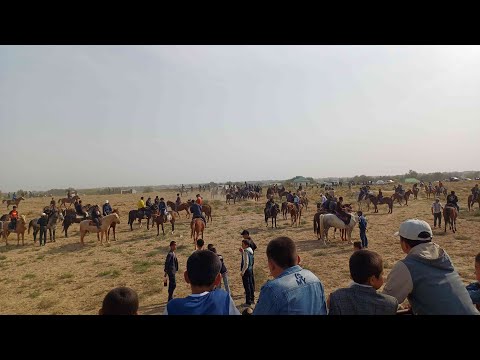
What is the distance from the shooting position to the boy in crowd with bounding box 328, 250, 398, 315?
2.16 meters

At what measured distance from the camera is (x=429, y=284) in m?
2.35

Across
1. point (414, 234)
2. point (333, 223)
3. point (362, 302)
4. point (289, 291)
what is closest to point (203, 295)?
point (289, 291)

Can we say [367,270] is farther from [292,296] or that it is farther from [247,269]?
[247,269]

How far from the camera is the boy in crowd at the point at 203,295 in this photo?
6.76 feet

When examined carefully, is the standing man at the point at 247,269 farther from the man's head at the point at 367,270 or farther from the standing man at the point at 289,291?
the man's head at the point at 367,270

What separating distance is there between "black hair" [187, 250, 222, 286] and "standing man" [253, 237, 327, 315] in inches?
16.5

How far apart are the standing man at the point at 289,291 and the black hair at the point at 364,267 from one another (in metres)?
0.30

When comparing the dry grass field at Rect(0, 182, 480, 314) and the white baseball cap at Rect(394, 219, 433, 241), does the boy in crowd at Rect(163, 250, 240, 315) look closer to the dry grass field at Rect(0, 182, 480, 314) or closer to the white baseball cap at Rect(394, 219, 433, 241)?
the white baseball cap at Rect(394, 219, 433, 241)
